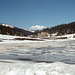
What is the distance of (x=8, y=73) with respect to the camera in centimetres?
512

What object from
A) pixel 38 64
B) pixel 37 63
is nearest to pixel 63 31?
pixel 37 63

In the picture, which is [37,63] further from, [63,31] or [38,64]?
[63,31]

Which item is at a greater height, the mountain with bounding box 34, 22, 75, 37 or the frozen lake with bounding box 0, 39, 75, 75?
the mountain with bounding box 34, 22, 75, 37

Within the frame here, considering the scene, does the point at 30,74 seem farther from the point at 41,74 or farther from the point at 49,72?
the point at 49,72

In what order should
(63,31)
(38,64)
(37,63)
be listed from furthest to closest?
1. (63,31)
2. (37,63)
3. (38,64)

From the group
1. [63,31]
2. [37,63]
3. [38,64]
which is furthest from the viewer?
[63,31]

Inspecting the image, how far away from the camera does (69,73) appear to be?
5109 mm

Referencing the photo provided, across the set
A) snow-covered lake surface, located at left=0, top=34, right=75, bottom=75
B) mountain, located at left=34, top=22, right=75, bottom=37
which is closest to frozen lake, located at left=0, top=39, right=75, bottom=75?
snow-covered lake surface, located at left=0, top=34, right=75, bottom=75

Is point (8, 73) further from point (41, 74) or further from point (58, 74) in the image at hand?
point (58, 74)

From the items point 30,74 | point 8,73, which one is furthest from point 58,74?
point 8,73

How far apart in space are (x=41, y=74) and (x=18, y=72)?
99 cm

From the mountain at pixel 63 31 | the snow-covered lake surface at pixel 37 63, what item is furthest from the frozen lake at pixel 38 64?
the mountain at pixel 63 31

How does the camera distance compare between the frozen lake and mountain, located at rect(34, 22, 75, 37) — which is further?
mountain, located at rect(34, 22, 75, 37)

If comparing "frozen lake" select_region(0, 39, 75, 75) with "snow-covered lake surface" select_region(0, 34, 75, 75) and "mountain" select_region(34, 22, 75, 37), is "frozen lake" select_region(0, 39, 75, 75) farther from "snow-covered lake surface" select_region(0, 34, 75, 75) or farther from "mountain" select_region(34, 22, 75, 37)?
"mountain" select_region(34, 22, 75, 37)
